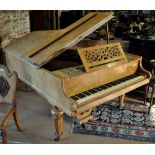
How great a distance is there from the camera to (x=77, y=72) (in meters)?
2.46

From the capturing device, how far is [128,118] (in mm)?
3195

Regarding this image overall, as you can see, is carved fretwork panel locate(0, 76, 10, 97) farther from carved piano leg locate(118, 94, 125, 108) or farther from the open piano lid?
carved piano leg locate(118, 94, 125, 108)

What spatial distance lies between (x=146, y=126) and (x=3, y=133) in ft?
6.16

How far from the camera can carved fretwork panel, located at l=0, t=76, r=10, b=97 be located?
8.55 feet

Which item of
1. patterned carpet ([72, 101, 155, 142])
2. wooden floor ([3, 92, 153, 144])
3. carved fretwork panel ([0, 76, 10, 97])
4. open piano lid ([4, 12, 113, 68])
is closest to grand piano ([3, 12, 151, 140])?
open piano lid ([4, 12, 113, 68])

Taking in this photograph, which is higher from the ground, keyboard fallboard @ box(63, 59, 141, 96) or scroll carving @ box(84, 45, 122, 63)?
scroll carving @ box(84, 45, 122, 63)

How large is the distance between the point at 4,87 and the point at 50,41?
0.82 metres

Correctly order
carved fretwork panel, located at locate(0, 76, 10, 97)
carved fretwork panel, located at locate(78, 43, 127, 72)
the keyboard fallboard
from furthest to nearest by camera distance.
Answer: carved fretwork panel, located at locate(0, 76, 10, 97) → carved fretwork panel, located at locate(78, 43, 127, 72) → the keyboard fallboard

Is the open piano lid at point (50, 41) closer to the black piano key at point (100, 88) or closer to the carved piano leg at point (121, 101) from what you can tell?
the black piano key at point (100, 88)

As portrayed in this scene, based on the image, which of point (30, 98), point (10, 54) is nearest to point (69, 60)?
point (10, 54)

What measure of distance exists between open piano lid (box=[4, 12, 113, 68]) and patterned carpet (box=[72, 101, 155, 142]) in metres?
1.11

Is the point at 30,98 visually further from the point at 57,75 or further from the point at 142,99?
the point at 142,99
